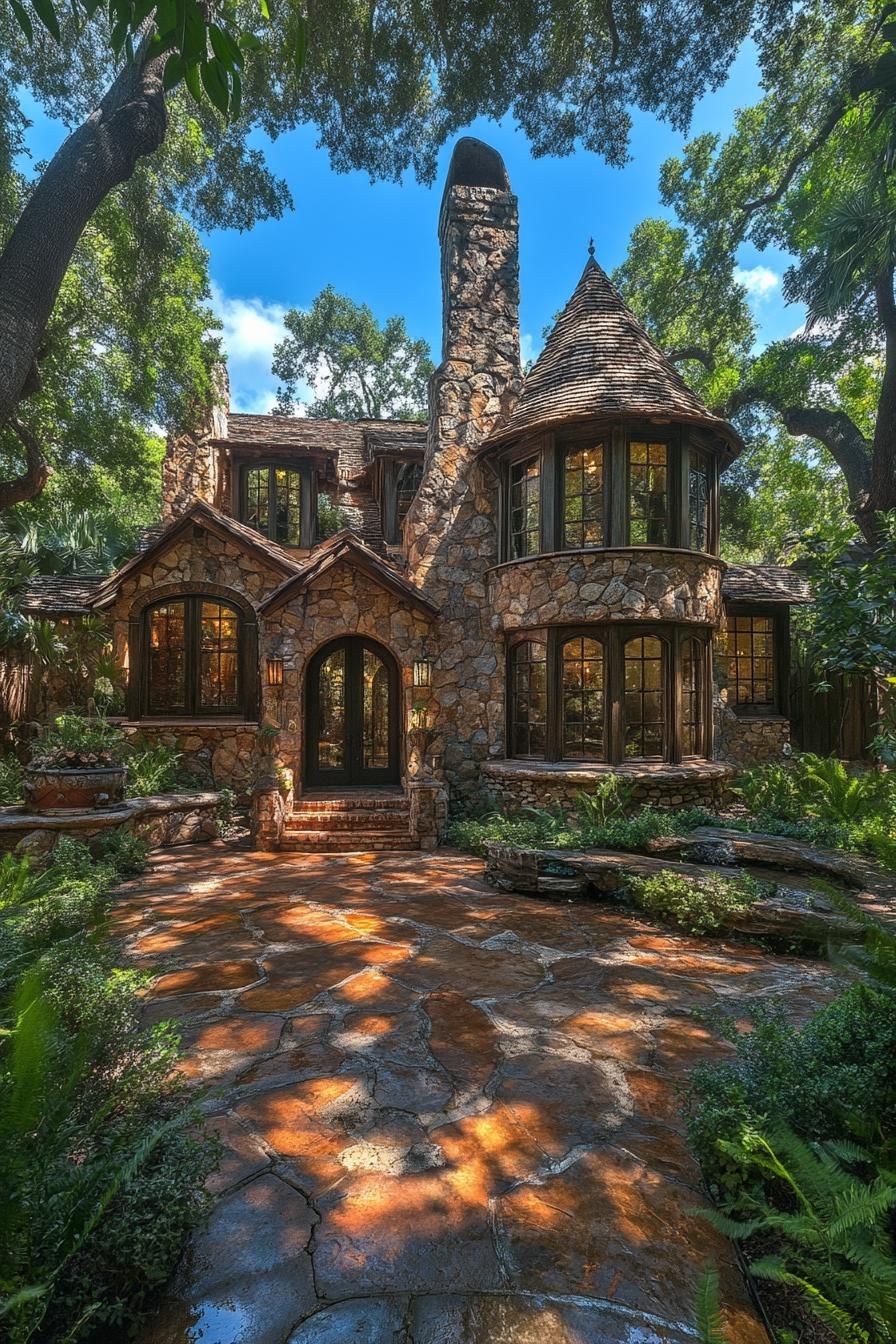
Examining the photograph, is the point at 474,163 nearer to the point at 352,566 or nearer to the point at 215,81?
the point at 352,566

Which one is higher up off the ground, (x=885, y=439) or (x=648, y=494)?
(x=885, y=439)

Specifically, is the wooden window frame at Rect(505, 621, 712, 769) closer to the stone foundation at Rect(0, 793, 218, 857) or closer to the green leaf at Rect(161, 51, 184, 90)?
the stone foundation at Rect(0, 793, 218, 857)

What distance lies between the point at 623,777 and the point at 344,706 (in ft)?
15.8

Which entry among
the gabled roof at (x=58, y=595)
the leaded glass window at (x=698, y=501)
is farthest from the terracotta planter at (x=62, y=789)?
the leaded glass window at (x=698, y=501)

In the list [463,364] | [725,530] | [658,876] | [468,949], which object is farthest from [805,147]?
[468,949]

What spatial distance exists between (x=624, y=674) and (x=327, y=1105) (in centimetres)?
773

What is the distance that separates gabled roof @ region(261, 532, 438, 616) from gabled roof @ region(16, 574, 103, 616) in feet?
13.1

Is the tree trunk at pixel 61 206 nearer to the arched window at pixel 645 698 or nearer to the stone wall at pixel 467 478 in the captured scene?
the stone wall at pixel 467 478

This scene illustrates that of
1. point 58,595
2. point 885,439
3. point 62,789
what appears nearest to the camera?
point 62,789

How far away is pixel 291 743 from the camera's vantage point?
9.19m

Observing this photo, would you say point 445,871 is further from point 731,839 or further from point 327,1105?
point 327,1105

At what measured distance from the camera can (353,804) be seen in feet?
30.0

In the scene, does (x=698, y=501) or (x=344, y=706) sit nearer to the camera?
Answer: (x=698, y=501)

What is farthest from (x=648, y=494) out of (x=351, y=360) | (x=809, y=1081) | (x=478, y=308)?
(x=351, y=360)
